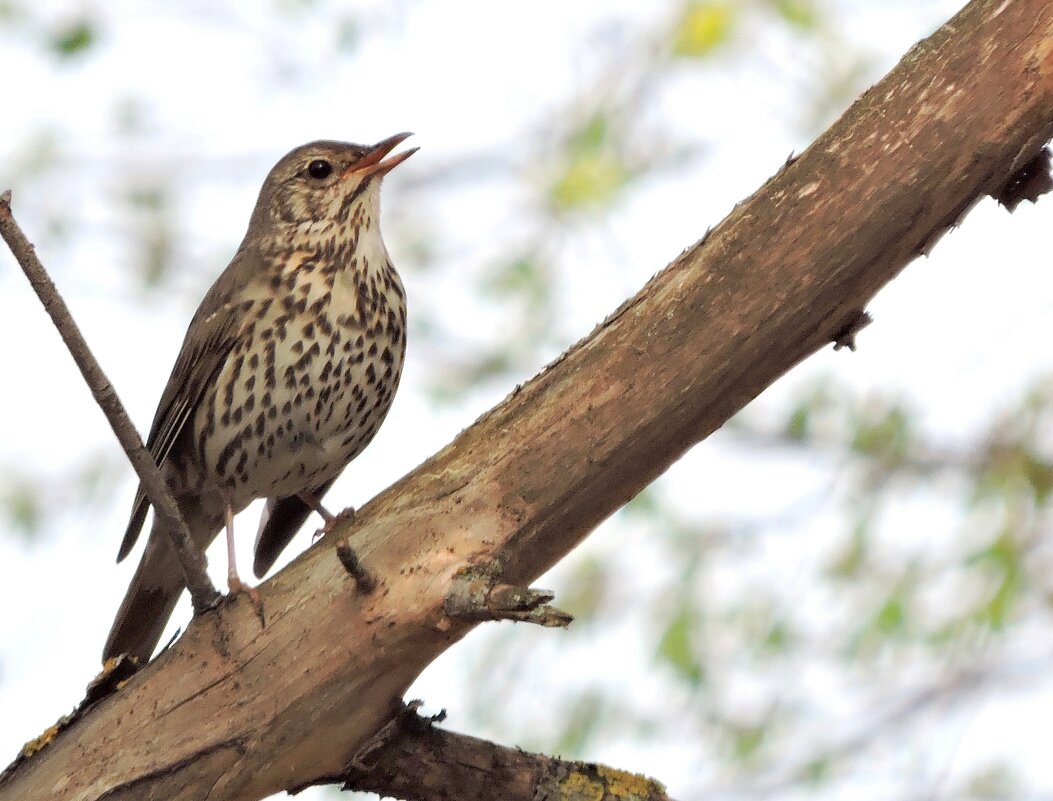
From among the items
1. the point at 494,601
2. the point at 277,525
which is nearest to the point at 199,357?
the point at 277,525

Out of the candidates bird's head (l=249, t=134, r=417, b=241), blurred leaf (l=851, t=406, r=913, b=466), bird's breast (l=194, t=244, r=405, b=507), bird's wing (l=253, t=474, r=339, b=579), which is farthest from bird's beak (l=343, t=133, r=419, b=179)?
blurred leaf (l=851, t=406, r=913, b=466)

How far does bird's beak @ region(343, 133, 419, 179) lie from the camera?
456 centimetres

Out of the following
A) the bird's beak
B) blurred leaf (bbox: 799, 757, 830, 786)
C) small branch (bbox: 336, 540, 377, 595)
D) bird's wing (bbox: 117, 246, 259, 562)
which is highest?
the bird's beak

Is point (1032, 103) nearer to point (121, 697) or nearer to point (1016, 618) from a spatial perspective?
point (121, 697)

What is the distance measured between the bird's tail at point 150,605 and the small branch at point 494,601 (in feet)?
5.24

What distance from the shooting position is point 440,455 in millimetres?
3217

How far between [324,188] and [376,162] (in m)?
0.20

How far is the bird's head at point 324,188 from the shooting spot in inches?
178

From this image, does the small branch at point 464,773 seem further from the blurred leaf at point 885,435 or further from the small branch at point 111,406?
the blurred leaf at point 885,435

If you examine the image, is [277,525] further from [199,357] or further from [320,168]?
[320,168]

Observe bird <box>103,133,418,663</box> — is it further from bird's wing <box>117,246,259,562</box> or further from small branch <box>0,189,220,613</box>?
small branch <box>0,189,220,613</box>

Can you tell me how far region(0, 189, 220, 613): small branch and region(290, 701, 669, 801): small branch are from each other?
53 cm

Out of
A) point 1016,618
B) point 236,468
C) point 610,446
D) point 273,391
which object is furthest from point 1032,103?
point 1016,618

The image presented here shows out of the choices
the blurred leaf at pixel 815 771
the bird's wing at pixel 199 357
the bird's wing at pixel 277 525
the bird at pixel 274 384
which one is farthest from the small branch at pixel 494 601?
the blurred leaf at pixel 815 771
